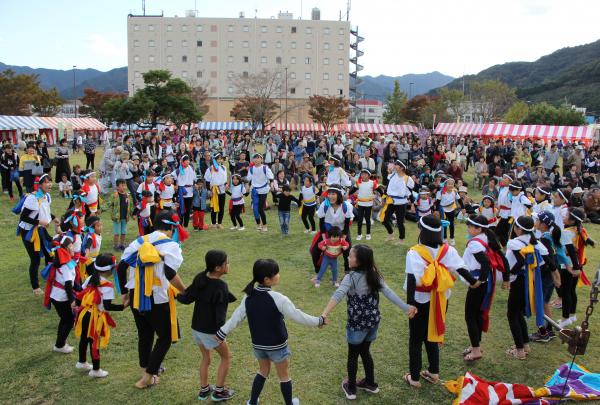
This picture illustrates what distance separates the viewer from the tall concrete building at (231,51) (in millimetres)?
71438

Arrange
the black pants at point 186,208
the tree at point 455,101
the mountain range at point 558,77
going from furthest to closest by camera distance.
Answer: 1. the mountain range at point 558,77
2. the tree at point 455,101
3. the black pants at point 186,208

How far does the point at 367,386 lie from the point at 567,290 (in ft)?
10.6

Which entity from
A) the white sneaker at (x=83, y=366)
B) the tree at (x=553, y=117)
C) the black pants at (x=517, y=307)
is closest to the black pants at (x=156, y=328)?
the white sneaker at (x=83, y=366)

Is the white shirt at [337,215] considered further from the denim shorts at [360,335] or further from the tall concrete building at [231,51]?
the tall concrete building at [231,51]

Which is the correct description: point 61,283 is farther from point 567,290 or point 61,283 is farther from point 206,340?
point 567,290

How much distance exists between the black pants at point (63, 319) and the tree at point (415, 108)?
5991cm

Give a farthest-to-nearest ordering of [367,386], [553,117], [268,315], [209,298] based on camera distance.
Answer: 1. [553,117]
2. [367,386]
3. [209,298]
4. [268,315]

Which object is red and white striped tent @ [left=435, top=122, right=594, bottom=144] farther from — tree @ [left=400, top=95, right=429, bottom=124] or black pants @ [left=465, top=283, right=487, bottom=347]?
black pants @ [left=465, top=283, right=487, bottom=347]

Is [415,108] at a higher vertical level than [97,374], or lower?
higher

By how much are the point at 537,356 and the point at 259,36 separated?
7233 centimetres

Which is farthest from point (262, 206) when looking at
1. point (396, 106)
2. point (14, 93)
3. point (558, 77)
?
point (558, 77)

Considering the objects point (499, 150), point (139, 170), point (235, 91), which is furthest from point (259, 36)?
point (139, 170)

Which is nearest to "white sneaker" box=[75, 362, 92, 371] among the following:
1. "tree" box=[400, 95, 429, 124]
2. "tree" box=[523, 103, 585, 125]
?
"tree" box=[400, 95, 429, 124]

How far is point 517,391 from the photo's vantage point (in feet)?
14.3
